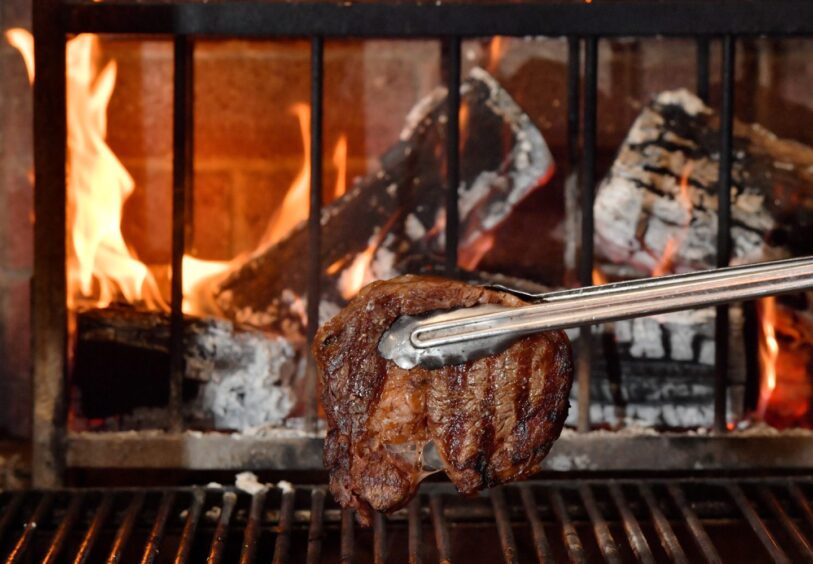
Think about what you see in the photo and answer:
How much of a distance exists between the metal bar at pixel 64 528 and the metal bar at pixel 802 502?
1.30 meters

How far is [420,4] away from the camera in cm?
171

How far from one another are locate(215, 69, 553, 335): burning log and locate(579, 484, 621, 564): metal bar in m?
0.60

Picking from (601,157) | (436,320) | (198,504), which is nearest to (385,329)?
(436,320)

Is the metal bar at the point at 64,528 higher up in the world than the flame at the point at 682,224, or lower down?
lower down

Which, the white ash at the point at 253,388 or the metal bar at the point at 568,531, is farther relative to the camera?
the white ash at the point at 253,388

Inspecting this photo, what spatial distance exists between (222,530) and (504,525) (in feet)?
1.61

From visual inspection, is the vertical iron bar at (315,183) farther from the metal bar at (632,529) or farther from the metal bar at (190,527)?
the metal bar at (632,529)

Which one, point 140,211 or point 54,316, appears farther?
point 140,211

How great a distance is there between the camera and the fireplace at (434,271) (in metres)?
1.68

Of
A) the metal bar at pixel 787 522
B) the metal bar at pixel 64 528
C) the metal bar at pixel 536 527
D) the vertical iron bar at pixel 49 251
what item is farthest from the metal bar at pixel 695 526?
the vertical iron bar at pixel 49 251

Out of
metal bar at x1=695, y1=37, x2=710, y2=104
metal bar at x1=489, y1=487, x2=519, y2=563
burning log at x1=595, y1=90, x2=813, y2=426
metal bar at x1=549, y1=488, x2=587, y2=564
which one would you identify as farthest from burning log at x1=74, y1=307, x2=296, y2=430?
metal bar at x1=695, y1=37, x2=710, y2=104

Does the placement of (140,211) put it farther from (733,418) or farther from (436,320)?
(733,418)

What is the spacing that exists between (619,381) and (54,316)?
3.82 ft

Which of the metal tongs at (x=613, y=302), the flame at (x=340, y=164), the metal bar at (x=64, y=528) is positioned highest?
the flame at (x=340, y=164)
